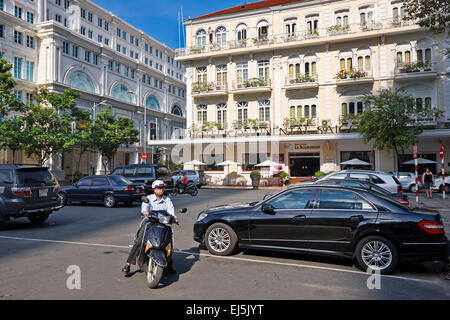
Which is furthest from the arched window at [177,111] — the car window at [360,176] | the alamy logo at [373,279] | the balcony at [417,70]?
the alamy logo at [373,279]

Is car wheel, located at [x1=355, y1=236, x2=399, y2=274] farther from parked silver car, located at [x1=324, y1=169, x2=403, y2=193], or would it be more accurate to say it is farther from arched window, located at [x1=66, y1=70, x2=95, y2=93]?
arched window, located at [x1=66, y1=70, x2=95, y2=93]

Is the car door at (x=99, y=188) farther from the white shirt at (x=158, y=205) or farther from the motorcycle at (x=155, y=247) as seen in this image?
the motorcycle at (x=155, y=247)

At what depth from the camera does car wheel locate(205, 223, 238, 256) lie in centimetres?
682

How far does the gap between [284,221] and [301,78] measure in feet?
88.9

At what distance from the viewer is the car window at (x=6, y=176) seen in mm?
9943

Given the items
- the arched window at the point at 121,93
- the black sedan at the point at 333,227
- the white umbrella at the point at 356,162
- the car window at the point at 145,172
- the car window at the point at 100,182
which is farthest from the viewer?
the arched window at the point at 121,93

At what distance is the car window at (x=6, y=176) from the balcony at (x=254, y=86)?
25437mm

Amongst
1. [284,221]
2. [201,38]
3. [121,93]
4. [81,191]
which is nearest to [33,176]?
[81,191]

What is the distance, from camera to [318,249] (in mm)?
6211

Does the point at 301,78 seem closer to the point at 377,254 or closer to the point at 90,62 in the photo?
the point at 377,254

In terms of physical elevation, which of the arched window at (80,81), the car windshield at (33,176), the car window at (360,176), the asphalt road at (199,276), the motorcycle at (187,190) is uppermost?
the arched window at (80,81)

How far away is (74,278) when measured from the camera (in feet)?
17.7

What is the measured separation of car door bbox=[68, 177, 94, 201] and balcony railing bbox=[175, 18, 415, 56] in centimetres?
2267

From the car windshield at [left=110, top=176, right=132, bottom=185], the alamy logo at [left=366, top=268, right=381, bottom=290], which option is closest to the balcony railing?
the car windshield at [left=110, top=176, right=132, bottom=185]
